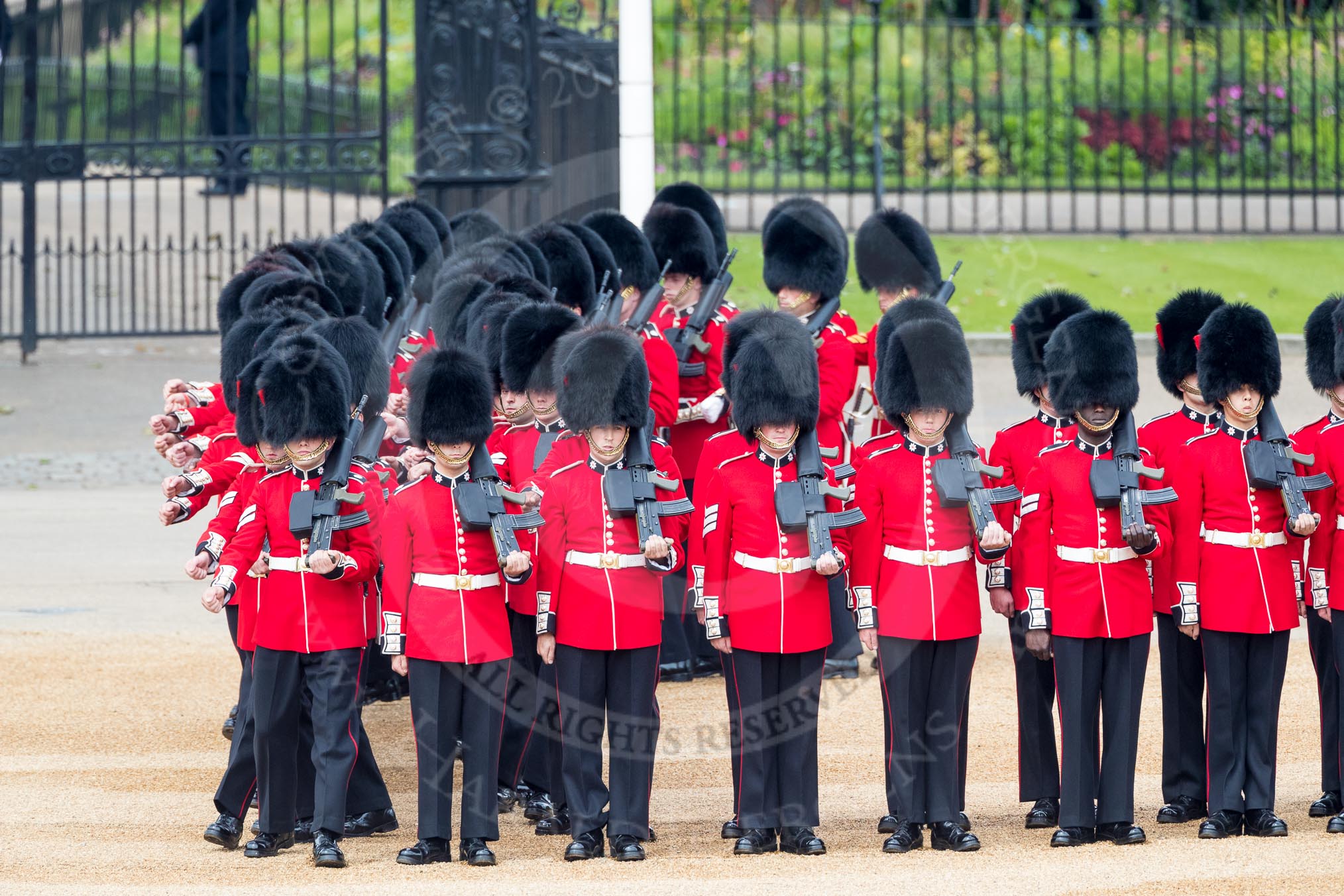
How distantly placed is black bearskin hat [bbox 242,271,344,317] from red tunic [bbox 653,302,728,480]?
1250 millimetres

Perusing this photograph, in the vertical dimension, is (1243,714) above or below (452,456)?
below

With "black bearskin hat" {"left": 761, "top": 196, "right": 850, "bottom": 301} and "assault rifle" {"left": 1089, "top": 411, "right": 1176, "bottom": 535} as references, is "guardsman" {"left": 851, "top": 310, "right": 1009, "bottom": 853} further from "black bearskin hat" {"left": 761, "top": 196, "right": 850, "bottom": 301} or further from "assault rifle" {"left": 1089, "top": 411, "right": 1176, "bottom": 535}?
"black bearskin hat" {"left": 761, "top": 196, "right": 850, "bottom": 301}

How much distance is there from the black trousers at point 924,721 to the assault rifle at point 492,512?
1013 mm

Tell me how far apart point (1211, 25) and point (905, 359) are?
9725mm

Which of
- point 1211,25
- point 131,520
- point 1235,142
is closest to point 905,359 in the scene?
point 131,520

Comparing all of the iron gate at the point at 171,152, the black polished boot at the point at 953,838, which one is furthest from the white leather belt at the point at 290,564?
the iron gate at the point at 171,152

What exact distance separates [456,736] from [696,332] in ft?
7.41

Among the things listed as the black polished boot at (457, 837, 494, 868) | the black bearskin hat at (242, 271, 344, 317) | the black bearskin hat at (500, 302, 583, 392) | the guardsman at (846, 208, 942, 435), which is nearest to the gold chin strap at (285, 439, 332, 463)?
the black bearskin hat at (500, 302, 583, 392)

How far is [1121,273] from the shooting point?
13.6 meters

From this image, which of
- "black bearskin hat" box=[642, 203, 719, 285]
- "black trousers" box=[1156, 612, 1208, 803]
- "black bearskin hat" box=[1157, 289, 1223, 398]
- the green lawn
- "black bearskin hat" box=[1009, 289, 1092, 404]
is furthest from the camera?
the green lawn

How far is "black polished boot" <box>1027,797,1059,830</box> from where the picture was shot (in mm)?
5355

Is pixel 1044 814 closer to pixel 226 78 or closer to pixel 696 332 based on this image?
pixel 696 332

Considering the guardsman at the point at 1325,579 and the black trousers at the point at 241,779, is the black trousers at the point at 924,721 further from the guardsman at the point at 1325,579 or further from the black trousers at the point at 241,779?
the black trousers at the point at 241,779

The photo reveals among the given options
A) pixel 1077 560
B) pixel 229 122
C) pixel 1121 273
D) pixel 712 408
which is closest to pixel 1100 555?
pixel 1077 560
